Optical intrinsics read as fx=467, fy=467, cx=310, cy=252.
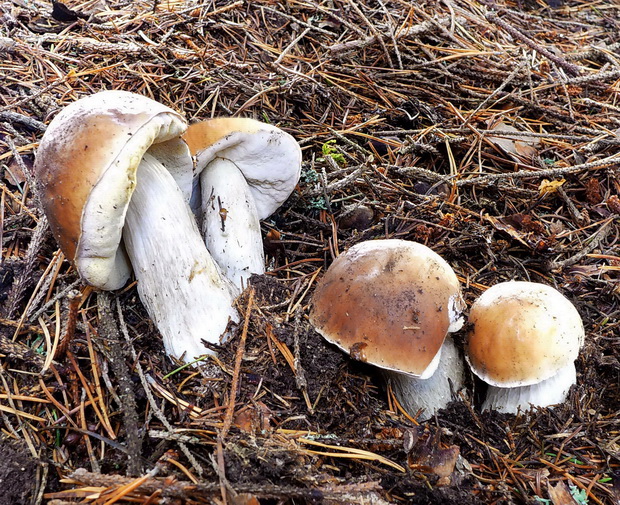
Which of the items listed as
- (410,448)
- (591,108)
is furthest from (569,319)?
(591,108)

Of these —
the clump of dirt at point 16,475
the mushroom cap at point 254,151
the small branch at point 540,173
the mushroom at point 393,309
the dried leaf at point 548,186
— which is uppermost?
the mushroom cap at point 254,151

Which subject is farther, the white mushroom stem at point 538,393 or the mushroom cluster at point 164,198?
the white mushroom stem at point 538,393

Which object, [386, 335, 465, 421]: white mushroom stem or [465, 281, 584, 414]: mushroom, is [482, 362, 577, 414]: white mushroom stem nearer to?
[465, 281, 584, 414]: mushroom

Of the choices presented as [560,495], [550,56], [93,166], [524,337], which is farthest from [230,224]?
[550,56]

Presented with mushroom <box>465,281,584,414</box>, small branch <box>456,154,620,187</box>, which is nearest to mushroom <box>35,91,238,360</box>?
mushroom <box>465,281,584,414</box>

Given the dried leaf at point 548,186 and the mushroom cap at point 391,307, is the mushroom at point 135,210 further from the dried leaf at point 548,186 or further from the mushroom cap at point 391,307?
the dried leaf at point 548,186

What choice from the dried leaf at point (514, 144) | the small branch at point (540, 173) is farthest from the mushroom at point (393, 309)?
the dried leaf at point (514, 144)

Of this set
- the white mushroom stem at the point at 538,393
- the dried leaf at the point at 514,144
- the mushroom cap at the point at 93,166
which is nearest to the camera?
the mushroom cap at the point at 93,166
